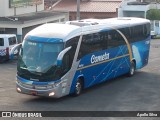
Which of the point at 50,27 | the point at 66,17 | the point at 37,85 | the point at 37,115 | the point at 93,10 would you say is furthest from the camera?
the point at 93,10

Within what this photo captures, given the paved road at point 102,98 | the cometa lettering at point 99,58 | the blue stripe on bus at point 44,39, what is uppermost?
the blue stripe on bus at point 44,39

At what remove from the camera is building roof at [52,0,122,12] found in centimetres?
5522

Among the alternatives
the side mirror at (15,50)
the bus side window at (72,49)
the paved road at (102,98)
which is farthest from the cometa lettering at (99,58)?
the side mirror at (15,50)

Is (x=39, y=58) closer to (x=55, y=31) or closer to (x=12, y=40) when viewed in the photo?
(x=55, y=31)

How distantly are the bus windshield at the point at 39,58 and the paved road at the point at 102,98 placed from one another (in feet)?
4.02

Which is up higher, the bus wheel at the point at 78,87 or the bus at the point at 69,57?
the bus at the point at 69,57

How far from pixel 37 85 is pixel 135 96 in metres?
4.32

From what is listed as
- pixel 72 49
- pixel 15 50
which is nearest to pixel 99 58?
pixel 72 49

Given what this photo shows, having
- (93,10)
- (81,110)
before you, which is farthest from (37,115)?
(93,10)

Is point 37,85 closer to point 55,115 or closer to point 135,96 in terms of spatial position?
point 55,115

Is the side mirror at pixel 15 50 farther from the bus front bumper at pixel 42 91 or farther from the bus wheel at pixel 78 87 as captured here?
Answer: the bus wheel at pixel 78 87

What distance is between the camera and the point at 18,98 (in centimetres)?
1711

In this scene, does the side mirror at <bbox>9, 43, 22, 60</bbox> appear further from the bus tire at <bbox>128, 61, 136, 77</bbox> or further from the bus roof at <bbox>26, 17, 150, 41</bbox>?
the bus tire at <bbox>128, 61, 136, 77</bbox>

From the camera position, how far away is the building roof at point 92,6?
55.2m
